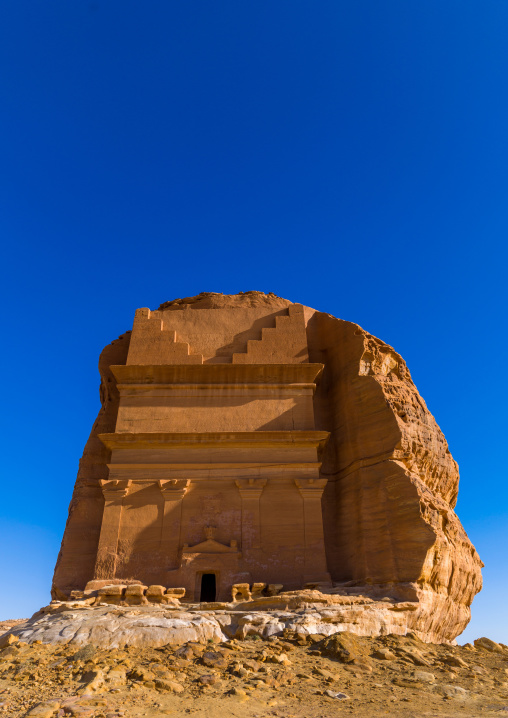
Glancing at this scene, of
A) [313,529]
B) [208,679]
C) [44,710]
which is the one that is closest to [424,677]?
[208,679]

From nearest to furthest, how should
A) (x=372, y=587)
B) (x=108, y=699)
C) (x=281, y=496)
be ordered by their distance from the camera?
(x=108, y=699), (x=372, y=587), (x=281, y=496)

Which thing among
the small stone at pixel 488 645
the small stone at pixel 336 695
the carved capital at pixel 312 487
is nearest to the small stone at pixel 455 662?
the small stone at pixel 488 645

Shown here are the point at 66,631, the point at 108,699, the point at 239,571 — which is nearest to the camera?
the point at 108,699

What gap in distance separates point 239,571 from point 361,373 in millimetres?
7402

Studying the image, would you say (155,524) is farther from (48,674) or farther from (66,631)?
(48,674)

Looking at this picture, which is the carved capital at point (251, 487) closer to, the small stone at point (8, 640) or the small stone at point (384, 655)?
the small stone at point (384, 655)

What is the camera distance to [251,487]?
17.1 m

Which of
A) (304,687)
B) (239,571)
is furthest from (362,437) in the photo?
(304,687)

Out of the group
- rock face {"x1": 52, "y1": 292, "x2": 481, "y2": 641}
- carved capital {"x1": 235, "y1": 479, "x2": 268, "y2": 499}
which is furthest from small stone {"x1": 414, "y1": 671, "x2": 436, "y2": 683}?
carved capital {"x1": 235, "y1": 479, "x2": 268, "y2": 499}

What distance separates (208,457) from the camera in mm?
17766

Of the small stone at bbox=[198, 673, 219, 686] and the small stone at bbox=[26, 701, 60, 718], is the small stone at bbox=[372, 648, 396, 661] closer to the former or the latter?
the small stone at bbox=[198, 673, 219, 686]

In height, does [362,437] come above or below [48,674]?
above

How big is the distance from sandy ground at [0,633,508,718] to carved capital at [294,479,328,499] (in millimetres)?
5638

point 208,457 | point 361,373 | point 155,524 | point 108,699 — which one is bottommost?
point 108,699
